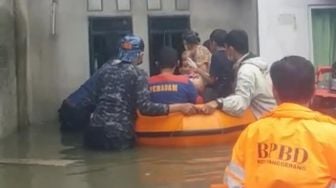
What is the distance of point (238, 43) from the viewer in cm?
911

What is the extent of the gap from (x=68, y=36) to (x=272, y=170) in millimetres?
9760

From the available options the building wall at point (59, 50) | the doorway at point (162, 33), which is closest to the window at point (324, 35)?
the doorway at point (162, 33)

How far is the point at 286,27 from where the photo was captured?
575 inches

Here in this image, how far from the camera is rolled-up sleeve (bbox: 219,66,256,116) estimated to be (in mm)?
9117

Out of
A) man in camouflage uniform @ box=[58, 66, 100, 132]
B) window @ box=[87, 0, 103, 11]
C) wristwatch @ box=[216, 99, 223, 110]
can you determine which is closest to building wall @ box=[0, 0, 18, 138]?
man in camouflage uniform @ box=[58, 66, 100, 132]

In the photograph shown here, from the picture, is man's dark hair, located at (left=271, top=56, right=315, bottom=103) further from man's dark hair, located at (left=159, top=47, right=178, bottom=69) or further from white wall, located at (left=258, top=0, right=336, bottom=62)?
white wall, located at (left=258, top=0, right=336, bottom=62)

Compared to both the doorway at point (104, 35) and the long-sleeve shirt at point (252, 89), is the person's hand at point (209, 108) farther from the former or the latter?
the doorway at point (104, 35)

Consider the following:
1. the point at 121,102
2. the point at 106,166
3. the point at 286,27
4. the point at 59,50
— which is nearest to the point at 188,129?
the point at 121,102

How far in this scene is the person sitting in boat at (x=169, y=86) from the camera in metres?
9.52

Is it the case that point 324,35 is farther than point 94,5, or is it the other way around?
point 324,35

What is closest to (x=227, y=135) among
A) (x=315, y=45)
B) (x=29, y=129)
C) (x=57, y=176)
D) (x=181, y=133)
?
(x=181, y=133)

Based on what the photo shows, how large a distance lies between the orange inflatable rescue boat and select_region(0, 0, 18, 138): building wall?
2.43 meters

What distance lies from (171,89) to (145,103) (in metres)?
0.40

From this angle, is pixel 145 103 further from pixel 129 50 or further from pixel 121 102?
pixel 129 50
